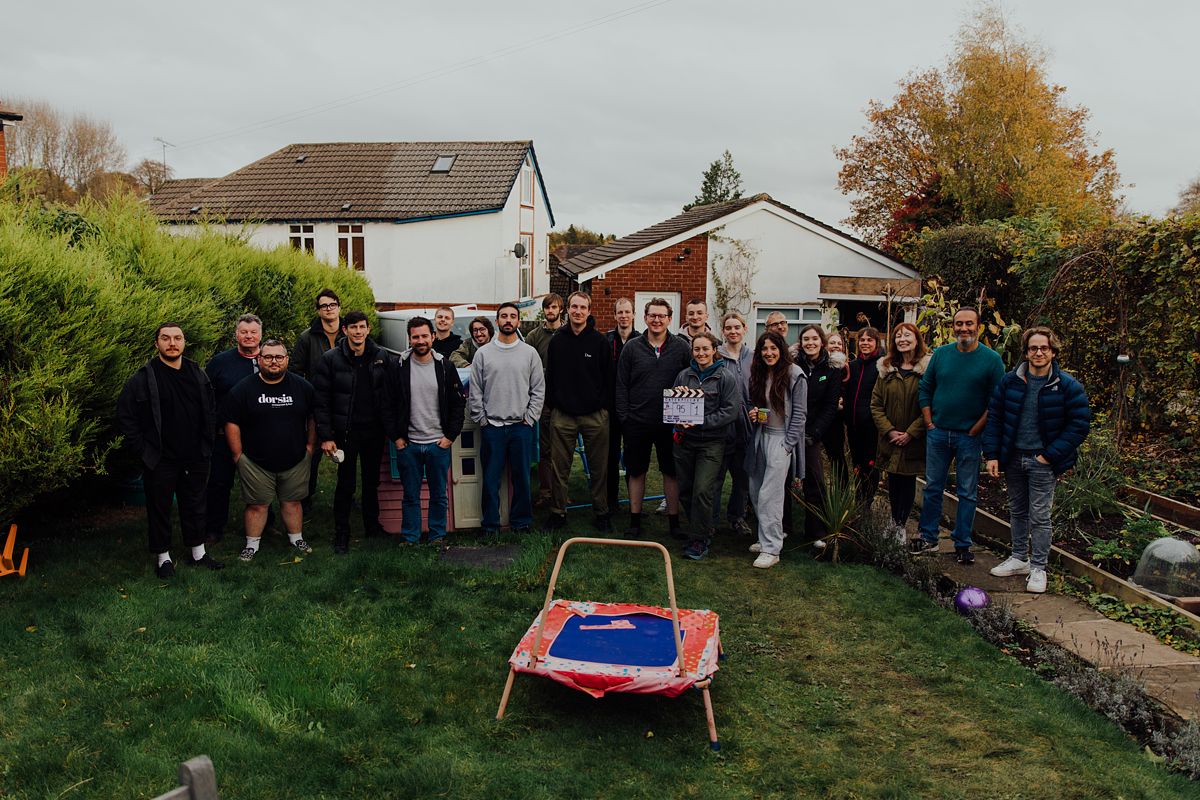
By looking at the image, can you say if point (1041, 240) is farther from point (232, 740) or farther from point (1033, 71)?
point (1033, 71)

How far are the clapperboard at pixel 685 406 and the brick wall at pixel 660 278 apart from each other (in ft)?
34.6

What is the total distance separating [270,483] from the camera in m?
5.98

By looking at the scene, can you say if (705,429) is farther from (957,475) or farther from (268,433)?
(268,433)

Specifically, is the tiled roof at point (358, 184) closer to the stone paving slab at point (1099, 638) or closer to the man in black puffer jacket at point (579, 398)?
the man in black puffer jacket at point (579, 398)

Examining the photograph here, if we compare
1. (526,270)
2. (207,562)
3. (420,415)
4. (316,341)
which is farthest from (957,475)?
(526,270)

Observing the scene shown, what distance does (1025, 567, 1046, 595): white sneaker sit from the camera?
17.9 ft

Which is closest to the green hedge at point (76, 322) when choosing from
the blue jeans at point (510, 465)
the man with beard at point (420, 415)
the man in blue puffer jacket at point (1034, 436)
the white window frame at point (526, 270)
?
the man with beard at point (420, 415)

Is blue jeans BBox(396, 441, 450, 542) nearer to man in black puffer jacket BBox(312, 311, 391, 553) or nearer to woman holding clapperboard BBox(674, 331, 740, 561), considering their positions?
man in black puffer jacket BBox(312, 311, 391, 553)

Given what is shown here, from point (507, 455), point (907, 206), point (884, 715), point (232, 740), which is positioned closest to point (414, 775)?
point (232, 740)

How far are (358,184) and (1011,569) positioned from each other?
79.5 feet

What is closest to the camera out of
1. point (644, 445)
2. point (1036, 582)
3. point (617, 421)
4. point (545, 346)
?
point (1036, 582)

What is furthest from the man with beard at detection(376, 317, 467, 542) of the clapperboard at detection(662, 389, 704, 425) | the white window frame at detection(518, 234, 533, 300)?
the white window frame at detection(518, 234, 533, 300)

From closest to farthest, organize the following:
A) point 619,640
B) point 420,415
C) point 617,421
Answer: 1. point 619,640
2. point 420,415
3. point 617,421

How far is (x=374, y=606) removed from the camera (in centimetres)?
511
